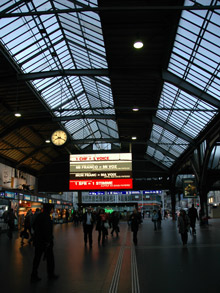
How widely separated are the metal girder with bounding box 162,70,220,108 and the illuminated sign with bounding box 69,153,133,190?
7.31 metres

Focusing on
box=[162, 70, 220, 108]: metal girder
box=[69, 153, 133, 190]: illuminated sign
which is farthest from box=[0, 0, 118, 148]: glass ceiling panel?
box=[69, 153, 133, 190]: illuminated sign

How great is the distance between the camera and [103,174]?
23531 mm

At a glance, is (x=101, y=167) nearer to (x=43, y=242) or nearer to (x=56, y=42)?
(x=56, y=42)

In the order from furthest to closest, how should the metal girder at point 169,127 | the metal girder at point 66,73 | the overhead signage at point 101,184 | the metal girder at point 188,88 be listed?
the metal girder at point 169,127 → the overhead signage at point 101,184 → the metal girder at point 188,88 → the metal girder at point 66,73

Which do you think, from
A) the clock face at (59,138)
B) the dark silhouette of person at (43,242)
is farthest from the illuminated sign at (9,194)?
the dark silhouette of person at (43,242)

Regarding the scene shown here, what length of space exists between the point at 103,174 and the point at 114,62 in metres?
9.37

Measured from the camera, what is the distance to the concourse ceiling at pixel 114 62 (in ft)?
44.9

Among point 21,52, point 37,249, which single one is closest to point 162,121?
point 21,52

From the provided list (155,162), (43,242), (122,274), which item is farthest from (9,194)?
(155,162)

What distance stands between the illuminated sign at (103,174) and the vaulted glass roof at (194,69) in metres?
6.25

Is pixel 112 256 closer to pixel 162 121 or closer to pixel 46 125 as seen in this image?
pixel 162 121

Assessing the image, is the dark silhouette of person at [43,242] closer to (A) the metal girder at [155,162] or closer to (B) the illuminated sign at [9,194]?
(B) the illuminated sign at [9,194]

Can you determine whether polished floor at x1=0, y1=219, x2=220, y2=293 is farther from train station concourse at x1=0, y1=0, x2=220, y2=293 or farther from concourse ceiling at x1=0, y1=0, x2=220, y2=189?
concourse ceiling at x1=0, y1=0, x2=220, y2=189

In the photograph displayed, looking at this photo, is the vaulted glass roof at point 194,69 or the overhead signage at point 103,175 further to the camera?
the overhead signage at point 103,175
